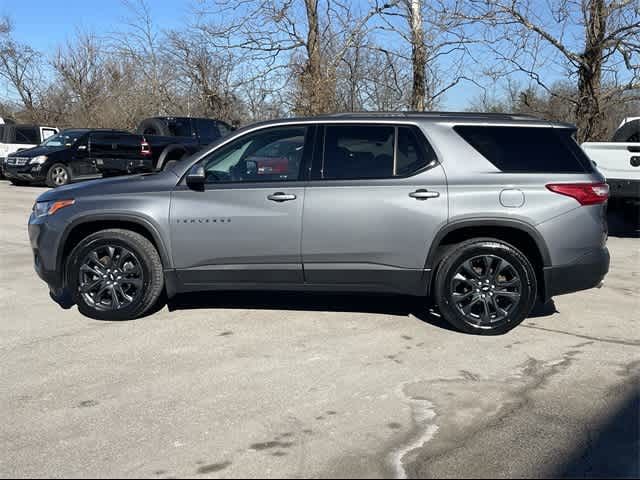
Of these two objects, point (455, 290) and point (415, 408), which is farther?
point (455, 290)

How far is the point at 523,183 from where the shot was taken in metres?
5.23

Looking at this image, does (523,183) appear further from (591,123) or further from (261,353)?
(591,123)

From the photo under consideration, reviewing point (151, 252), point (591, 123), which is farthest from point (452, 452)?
point (591, 123)

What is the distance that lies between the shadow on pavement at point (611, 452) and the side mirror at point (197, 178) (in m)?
3.38

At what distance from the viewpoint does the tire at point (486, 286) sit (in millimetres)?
5266

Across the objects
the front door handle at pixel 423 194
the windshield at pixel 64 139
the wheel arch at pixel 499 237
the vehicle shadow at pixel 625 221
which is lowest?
the vehicle shadow at pixel 625 221

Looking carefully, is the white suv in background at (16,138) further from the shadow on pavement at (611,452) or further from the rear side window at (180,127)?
the shadow on pavement at (611,452)

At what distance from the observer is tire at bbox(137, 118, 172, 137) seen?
59.6 ft

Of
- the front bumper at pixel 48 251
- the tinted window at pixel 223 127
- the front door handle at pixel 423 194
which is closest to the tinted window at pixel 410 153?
the front door handle at pixel 423 194

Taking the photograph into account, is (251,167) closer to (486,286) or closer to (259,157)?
(259,157)

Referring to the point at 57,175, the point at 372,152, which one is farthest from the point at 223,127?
the point at 372,152

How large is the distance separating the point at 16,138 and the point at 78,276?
17.7 meters

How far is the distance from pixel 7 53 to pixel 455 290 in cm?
4184

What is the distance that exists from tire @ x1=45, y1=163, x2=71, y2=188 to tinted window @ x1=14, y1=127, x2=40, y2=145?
185 inches
